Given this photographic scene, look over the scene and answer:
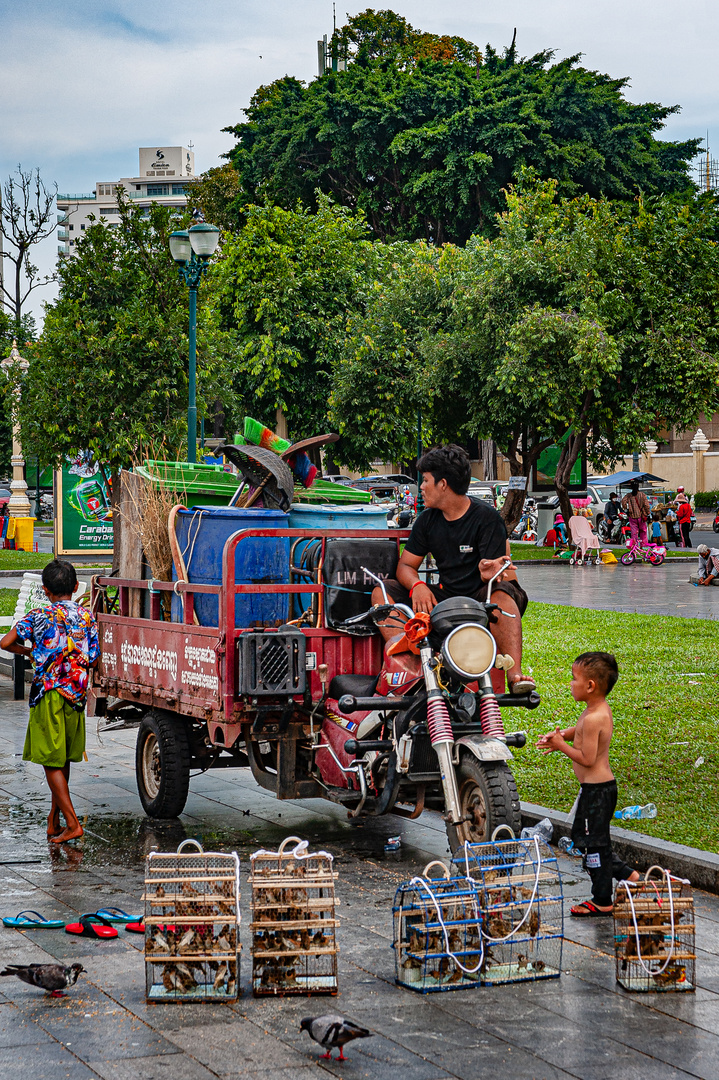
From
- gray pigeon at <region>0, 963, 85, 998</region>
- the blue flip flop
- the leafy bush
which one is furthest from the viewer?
the leafy bush

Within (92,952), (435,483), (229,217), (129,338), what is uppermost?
(229,217)

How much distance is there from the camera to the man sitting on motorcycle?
6.67m

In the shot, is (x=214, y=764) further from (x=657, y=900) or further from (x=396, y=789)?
(x=657, y=900)

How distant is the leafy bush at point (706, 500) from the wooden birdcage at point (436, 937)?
46653 mm

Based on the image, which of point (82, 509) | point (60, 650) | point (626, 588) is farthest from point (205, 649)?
point (82, 509)

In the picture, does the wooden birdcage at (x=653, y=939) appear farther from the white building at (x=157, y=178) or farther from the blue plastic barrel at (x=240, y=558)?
the white building at (x=157, y=178)

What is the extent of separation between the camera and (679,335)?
29.5m

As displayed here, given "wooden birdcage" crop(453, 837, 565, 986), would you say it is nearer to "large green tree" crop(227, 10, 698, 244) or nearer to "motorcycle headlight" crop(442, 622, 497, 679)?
"motorcycle headlight" crop(442, 622, 497, 679)

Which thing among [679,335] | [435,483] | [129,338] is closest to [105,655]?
[435,483]

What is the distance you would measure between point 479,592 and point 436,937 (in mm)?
2141

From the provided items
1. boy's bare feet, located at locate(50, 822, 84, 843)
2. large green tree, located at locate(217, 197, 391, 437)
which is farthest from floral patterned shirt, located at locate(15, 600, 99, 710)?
large green tree, located at locate(217, 197, 391, 437)

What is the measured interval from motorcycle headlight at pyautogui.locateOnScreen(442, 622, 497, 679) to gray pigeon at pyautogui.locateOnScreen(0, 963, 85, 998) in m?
2.12

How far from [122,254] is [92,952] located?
2314 centimetres

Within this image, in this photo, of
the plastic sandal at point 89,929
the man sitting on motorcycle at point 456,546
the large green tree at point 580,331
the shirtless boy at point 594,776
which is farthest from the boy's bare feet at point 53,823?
the large green tree at point 580,331
